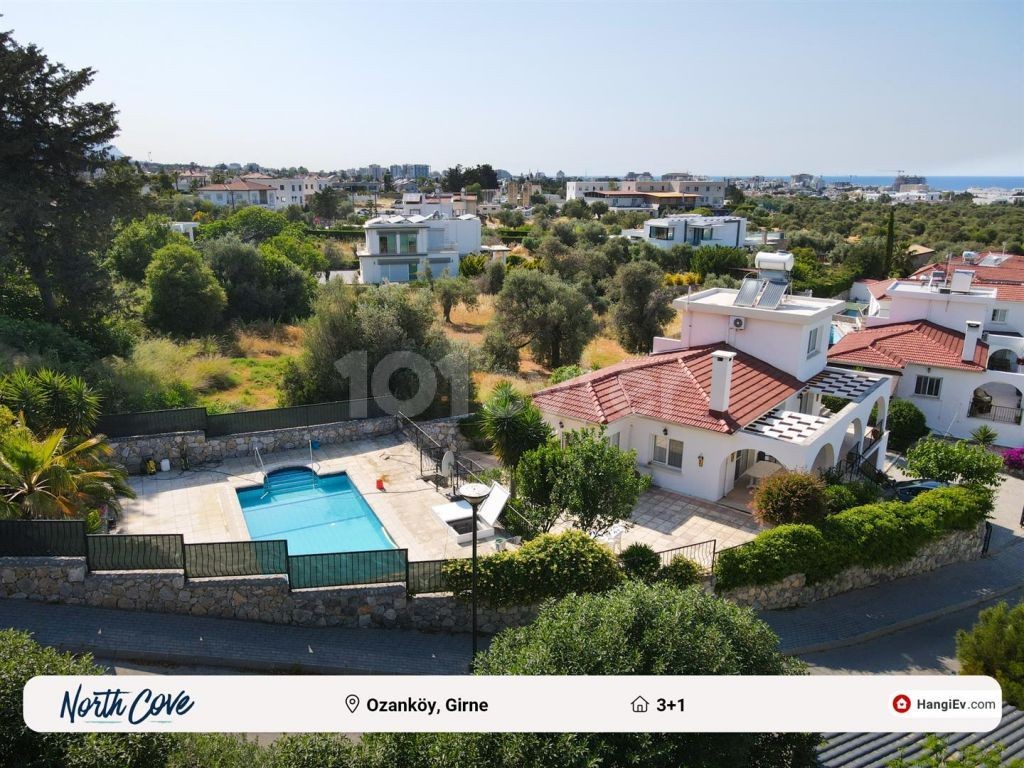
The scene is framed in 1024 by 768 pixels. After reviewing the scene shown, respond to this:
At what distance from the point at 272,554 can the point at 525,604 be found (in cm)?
518

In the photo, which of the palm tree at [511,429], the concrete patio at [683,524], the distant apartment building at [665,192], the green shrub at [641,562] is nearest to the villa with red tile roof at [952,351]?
the concrete patio at [683,524]

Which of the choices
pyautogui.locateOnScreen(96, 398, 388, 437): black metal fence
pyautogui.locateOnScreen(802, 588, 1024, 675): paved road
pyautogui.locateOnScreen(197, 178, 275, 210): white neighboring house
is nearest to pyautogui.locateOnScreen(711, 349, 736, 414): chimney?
pyautogui.locateOnScreen(802, 588, 1024, 675): paved road

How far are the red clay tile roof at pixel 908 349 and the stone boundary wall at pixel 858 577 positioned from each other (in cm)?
1011

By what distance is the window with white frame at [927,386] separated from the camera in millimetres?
27984

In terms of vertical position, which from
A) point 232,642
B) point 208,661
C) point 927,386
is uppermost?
point 927,386

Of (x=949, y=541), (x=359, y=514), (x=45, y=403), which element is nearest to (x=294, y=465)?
(x=359, y=514)

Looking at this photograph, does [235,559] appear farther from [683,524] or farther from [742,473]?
[742,473]

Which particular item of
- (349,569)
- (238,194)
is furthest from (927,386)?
(238,194)

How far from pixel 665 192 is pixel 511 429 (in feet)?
406

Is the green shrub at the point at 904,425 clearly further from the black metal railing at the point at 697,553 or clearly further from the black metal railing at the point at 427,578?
the black metal railing at the point at 427,578

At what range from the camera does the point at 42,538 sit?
504 inches

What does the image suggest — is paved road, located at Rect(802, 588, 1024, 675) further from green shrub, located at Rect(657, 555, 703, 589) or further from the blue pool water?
the blue pool water

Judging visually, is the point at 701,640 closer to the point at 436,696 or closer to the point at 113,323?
the point at 436,696

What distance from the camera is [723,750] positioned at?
24.5 feet
